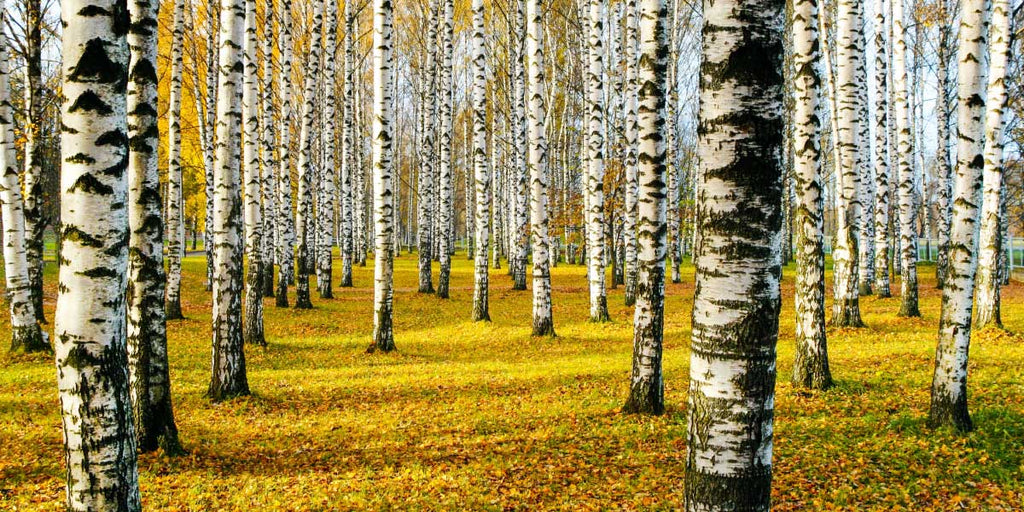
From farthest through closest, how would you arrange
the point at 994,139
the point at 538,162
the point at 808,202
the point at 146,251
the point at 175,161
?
the point at 175,161 → the point at 538,162 → the point at 994,139 → the point at 808,202 → the point at 146,251

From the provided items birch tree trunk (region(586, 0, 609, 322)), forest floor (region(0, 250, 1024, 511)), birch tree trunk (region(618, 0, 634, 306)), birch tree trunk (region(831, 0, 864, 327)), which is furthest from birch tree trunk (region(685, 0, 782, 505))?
birch tree trunk (region(618, 0, 634, 306))

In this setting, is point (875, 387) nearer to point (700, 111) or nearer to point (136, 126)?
point (700, 111)

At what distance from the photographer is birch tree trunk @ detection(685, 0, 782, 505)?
2514mm

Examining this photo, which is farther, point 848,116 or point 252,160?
point 252,160

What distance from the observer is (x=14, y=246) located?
9.80m

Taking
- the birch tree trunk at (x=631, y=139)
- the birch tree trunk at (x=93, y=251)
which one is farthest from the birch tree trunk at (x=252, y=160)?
the birch tree trunk at (x=631, y=139)

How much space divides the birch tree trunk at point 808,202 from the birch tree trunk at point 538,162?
5662 mm

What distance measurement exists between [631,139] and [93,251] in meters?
12.6

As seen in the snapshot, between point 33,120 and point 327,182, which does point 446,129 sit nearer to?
point 327,182

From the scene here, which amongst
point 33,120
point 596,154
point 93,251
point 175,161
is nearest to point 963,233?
point 93,251

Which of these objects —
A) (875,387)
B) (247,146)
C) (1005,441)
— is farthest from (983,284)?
(247,146)

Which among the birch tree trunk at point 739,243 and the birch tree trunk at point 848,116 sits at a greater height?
the birch tree trunk at point 848,116

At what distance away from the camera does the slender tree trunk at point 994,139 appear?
7.67 m

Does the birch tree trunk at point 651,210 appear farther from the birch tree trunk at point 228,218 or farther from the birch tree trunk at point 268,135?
the birch tree trunk at point 268,135
